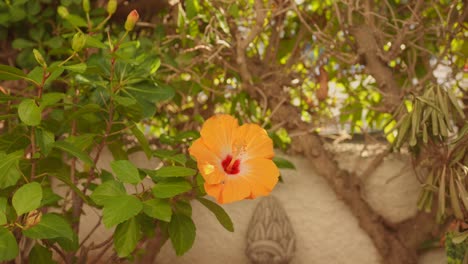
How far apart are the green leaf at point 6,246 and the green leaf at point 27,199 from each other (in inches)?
1.7

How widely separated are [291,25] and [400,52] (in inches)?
18.9

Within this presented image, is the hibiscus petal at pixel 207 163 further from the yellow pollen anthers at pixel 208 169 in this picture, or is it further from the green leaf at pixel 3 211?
the green leaf at pixel 3 211

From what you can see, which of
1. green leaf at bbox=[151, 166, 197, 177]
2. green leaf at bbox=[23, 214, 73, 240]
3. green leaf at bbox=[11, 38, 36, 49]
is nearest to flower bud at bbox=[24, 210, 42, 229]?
green leaf at bbox=[23, 214, 73, 240]

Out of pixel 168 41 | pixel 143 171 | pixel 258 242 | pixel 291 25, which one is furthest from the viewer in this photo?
pixel 291 25

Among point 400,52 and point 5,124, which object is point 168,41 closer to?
point 5,124

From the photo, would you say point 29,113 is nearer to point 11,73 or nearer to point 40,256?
point 11,73

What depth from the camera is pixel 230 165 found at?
59.7 inches

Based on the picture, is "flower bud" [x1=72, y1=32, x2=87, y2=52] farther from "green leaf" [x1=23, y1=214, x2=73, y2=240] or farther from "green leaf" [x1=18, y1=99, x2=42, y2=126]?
"green leaf" [x1=23, y1=214, x2=73, y2=240]

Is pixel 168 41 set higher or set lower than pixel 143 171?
higher

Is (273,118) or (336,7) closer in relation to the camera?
(336,7)

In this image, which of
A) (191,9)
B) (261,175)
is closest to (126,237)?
(261,175)

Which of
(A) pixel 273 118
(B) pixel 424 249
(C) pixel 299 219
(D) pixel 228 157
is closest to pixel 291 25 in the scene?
(A) pixel 273 118

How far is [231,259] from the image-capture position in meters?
2.13

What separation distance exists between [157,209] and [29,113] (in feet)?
1.00
